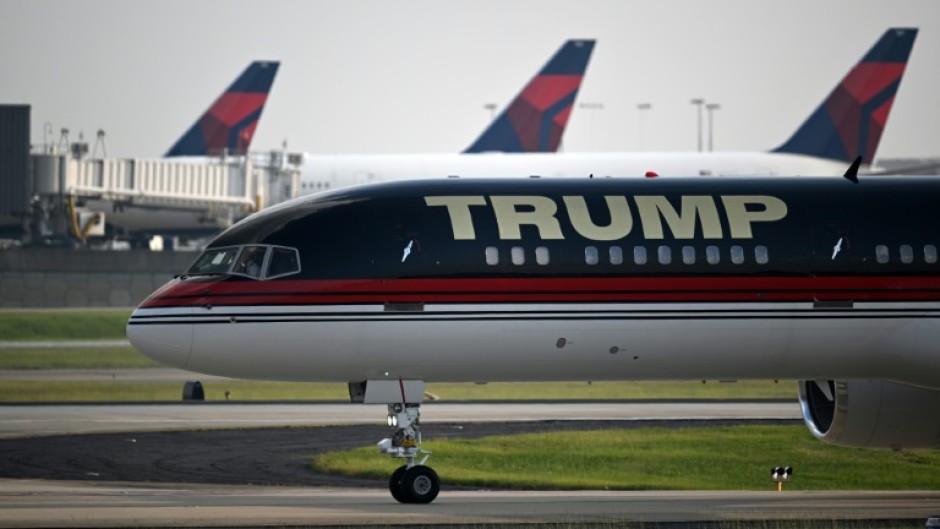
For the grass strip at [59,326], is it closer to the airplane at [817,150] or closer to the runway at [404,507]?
the airplane at [817,150]

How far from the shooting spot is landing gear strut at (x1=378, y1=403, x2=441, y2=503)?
1028 inches

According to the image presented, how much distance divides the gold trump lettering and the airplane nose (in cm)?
456

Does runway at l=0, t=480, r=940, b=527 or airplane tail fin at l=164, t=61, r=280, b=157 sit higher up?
airplane tail fin at l=164, t=61, r=280, b=157

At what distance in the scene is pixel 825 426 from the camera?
29.0 meters

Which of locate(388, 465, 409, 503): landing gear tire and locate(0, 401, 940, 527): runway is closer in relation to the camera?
locate(0, 401, 940, 527): runway

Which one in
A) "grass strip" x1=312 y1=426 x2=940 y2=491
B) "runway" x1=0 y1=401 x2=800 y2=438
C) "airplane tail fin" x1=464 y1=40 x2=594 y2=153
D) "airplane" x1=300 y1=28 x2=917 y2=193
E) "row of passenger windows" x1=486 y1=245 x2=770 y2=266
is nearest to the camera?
"row of passenger windows" x1=486 y1=245 x2=770 y2=266

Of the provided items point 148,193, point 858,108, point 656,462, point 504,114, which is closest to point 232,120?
point 148,193

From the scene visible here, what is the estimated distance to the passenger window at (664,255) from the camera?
89.5ft

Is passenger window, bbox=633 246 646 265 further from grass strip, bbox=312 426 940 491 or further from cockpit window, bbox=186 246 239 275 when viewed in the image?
cockpit window, bbox=186 246 239 275

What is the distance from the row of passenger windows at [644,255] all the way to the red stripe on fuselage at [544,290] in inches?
12.2

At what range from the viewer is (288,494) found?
1147 inches

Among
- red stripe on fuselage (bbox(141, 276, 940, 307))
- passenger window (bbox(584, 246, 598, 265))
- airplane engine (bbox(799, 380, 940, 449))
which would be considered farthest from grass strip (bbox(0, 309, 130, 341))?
airplane engine (bbox(799, 380, 940, 449))

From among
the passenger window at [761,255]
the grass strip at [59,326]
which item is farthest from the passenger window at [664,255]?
the grass strip at [59,326]

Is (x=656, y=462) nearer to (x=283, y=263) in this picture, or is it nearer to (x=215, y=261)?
(x=283, y=263)
